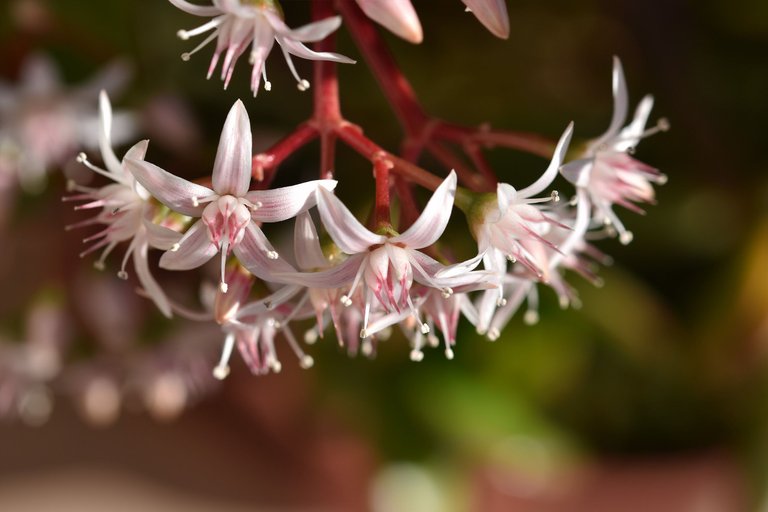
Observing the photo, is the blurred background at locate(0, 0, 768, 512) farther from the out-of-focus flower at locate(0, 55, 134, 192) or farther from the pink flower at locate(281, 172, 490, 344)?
the pink flower at locate(281, 172, 490, 344)

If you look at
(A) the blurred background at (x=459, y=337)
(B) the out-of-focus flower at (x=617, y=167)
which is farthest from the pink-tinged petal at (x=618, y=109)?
(A) the blurred background at (x=459, y=337)

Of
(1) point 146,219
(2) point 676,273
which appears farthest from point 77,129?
(2) point 676,273

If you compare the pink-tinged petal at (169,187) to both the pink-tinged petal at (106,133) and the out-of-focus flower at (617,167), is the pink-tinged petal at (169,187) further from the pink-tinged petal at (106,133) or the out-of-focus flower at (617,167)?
the out-of-focus flower at (617,167)

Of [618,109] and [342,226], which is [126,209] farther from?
[618,109]

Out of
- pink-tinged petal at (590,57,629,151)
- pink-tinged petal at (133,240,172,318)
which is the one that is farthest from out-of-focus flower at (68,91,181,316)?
pink-tinged petal at (590,57,629,151)

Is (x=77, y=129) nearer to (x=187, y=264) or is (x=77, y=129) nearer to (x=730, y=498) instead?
(x=187, y=264)

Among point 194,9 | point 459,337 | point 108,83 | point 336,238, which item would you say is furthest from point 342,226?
point 459,337
